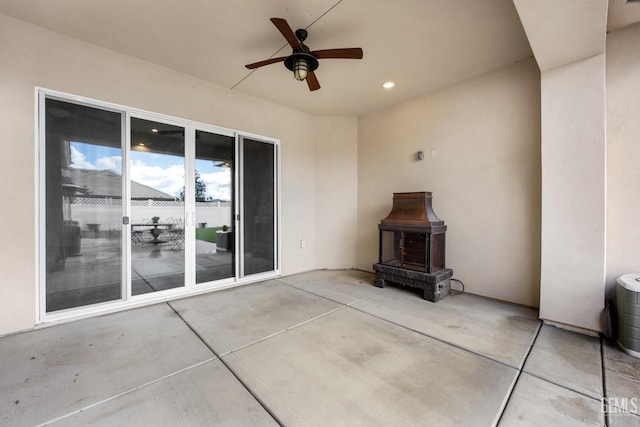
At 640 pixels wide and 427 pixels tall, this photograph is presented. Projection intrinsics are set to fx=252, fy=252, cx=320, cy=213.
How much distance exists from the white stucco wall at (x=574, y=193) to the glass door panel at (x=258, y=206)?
148 inches

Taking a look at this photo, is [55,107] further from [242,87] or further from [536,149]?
[536,149]

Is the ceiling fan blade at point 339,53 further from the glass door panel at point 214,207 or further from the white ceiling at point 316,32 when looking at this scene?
the glass door panel at point 214,207

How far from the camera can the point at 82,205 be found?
2.87m

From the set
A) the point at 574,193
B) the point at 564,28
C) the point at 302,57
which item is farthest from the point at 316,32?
the point at 574,193

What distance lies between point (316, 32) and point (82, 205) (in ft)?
10.6

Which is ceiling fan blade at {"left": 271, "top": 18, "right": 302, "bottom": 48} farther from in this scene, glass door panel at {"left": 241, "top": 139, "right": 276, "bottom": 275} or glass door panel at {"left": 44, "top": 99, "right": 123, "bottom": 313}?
glass door panel at {"left": 44, "top": 99, "right": 123, "bottom": 313}

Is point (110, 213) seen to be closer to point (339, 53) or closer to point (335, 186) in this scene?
point (339, 53)

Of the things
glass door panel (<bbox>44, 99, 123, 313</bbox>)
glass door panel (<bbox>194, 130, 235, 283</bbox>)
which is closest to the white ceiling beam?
glass door panel (<bbox>194, 130, 235, 283</bbox>)

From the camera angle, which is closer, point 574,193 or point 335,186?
point 574,193

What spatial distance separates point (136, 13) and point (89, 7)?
0.40 metres

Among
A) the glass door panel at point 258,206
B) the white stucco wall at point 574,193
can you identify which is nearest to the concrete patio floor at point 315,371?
the white stucco wall at point 574,193

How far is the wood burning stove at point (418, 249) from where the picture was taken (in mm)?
3434

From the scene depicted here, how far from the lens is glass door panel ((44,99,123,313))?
107 inches

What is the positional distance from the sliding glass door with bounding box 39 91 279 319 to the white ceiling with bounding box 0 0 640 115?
0.77 m
